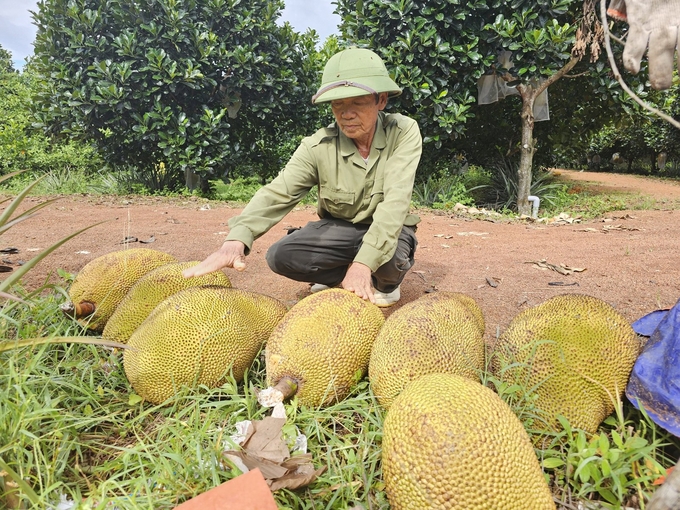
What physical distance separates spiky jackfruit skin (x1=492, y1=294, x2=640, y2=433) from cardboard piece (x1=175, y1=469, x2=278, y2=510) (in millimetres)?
887

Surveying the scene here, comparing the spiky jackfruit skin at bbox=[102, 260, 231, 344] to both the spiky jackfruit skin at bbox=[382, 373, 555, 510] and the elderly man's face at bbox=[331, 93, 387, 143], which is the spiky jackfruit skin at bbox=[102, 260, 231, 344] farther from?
the spiky jackfruit skin at bbox=[382, 373, 555, 510]

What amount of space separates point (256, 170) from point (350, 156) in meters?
7.16

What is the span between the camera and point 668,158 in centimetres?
1589

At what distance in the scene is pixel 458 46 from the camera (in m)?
6.16

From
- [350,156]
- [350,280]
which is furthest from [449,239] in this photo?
[350,280]

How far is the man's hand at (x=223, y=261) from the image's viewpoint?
6.56ft

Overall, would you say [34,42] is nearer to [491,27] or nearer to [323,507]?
[491,27]

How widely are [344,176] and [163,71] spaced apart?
18.8 ft

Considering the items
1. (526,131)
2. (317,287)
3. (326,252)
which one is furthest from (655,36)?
(526,131)

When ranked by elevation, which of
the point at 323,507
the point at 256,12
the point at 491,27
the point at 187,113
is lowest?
the point at 323,507

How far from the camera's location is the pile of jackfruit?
1092 millimetres

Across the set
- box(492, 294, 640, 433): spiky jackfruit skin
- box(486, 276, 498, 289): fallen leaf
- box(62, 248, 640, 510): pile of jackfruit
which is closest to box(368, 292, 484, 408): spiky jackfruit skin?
box(62, 248, 640, 510): pile of jackfruit

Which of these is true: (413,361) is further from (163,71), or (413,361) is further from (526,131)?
(163,71)

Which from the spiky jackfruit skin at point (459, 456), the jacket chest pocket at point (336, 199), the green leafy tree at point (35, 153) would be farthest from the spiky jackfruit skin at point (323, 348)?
the green leafy tree at point (35, 153)
